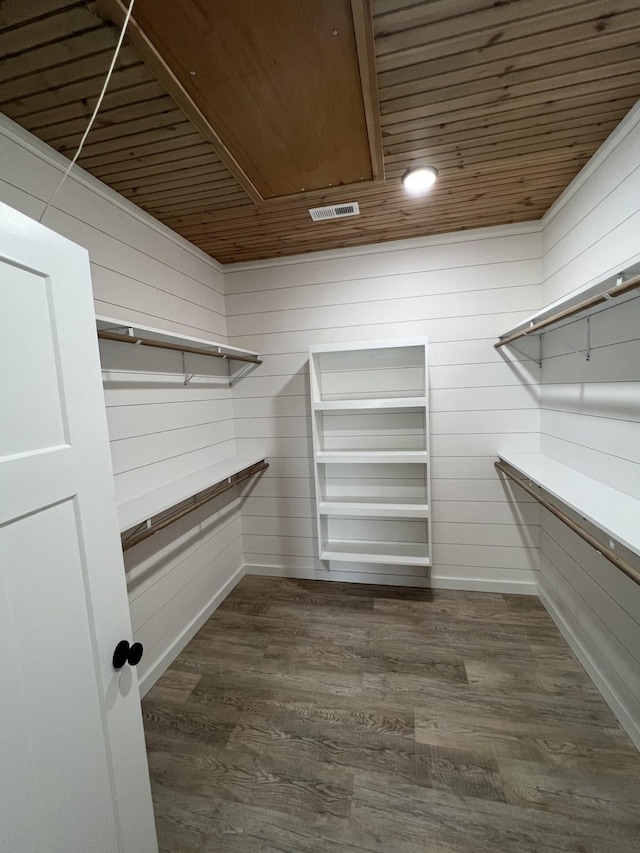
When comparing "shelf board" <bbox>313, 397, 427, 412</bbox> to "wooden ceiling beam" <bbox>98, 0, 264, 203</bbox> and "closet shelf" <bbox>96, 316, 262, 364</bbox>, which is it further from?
"wooden ceiling beam" <bbox>98, 0, 264, 203</bbox>

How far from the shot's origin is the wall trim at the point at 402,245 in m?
2.26

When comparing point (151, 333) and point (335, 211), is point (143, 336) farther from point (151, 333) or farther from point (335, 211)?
point (335, 211)

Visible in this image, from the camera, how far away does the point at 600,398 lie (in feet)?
5.38

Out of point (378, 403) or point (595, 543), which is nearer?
point (595, 543)

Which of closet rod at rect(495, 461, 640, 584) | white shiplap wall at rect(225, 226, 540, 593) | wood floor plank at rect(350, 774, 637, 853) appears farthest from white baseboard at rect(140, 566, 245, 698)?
closet rod at rect(495, 461, 640, 584)

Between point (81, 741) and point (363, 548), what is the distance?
6.59 ft

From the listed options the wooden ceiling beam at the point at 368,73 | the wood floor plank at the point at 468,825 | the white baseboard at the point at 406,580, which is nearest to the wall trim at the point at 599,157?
the wooden ceiling beam at the point at 368,73

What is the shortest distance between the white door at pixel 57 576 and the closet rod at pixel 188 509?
614mm

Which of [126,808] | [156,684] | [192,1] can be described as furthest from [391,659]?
[192,1]

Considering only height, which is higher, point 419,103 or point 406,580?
point 419,103

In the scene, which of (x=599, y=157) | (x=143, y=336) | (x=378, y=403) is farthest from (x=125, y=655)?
(x=599, y=157)

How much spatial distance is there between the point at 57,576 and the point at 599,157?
2520 mm

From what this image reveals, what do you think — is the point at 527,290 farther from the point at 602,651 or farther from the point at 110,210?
the point at 110,210

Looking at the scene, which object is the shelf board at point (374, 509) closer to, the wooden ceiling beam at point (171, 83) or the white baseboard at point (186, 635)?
the white baseboard at point (186, 635)
